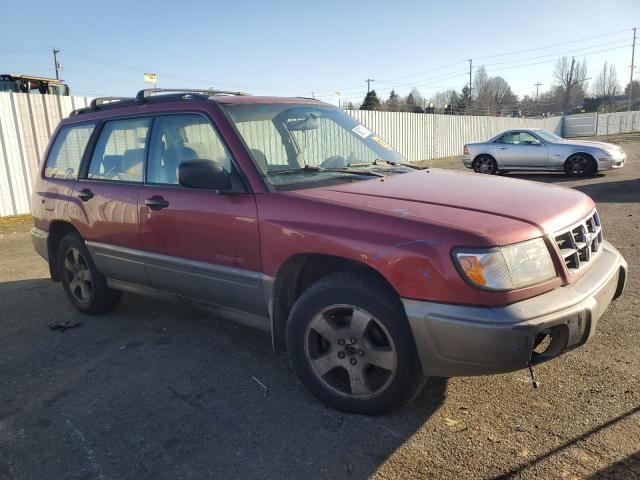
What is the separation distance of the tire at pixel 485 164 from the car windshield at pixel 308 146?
12358 millimetres

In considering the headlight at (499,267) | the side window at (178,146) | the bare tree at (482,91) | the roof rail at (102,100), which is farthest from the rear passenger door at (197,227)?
the bare tree at (482,91)

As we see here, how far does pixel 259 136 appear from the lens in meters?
3.46

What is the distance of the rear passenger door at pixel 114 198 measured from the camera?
154 inches

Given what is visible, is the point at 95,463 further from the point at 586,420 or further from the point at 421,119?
the point at 421,119

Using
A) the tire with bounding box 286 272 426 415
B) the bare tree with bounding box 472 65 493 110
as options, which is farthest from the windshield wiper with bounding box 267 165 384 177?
the bare tree with bounding box 472 65 493 110

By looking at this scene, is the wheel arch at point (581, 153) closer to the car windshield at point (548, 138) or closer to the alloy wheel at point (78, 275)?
the car windshield at point (548, 138)

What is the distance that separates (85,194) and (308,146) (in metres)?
2.08

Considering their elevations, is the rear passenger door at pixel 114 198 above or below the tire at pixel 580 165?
above

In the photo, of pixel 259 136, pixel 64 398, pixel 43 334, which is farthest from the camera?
pixel 43 334

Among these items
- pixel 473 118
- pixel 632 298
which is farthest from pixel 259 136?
pixel 473 118

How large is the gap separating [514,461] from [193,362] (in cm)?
224

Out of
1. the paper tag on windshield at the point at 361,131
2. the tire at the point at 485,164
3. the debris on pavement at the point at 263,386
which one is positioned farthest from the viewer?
the tire at the point at 485,164

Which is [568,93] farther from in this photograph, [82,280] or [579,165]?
[82,280]

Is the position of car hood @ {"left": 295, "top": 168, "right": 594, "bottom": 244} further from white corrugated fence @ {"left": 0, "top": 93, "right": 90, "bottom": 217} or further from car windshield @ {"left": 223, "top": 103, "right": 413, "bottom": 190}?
white corrugated fence @ {"left": 0, "top": 93, "right": 90, "bottom": 217}
